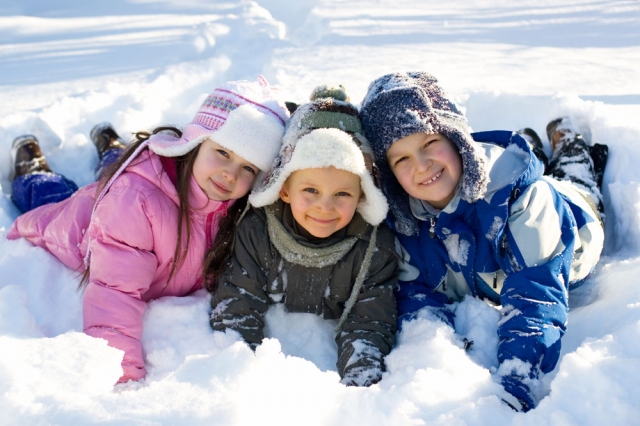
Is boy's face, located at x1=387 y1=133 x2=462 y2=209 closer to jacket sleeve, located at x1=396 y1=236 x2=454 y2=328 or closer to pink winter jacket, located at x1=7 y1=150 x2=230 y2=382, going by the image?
jacket sleeve, located at x1=396 y1=236 x2=454 y2=328

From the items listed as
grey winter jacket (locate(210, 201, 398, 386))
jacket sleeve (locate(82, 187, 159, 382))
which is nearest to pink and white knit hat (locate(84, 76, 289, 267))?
jacket sleeve (locate(82, 187, 159, 382))

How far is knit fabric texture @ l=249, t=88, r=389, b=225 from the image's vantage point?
1676mm

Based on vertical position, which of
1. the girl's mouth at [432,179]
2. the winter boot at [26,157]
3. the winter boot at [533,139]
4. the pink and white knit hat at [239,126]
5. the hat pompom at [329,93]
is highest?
the hat pompom at [329,93]

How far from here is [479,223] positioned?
1.83m

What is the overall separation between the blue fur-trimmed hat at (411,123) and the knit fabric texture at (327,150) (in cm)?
7

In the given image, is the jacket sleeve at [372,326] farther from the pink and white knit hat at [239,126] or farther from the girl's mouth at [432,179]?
the pink and white knit hat at [239,126]

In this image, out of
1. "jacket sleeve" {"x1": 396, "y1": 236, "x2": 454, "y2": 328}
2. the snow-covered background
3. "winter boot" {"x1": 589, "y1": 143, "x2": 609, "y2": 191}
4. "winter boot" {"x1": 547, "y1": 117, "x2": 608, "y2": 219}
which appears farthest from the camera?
"winter boot" {"x1": 589, "y1": 143, "x2": 609, "y2": 191}

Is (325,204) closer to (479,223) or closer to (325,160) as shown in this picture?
(325,160)

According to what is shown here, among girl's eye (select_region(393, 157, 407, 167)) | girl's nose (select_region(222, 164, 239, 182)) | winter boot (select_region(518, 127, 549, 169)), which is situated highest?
girl's eye (select_region(393, 157, 407, 167))

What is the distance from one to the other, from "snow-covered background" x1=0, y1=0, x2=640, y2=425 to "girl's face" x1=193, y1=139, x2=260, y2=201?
42cm

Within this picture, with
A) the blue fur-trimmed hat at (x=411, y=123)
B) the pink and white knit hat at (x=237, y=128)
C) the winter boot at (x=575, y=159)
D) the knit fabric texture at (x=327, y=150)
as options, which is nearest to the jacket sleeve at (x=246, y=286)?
the knit fabric texture at (x=327, y=150)

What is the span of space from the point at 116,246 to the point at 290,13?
4.24 m

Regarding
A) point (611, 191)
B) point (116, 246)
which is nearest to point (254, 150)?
point (116, 246)

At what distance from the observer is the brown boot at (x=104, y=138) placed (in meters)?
2.94
